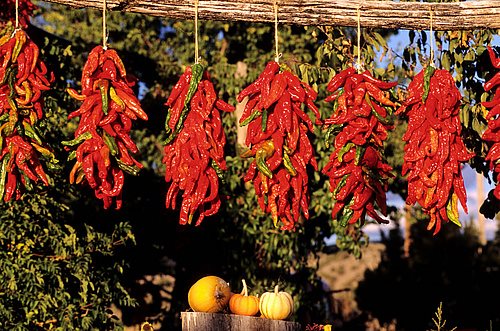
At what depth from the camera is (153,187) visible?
35.1 ft

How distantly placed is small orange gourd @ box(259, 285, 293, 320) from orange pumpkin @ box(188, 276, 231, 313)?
0.24m

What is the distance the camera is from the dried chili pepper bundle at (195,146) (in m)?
4.32

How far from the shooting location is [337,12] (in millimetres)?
4797

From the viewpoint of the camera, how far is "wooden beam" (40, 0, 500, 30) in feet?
15.4

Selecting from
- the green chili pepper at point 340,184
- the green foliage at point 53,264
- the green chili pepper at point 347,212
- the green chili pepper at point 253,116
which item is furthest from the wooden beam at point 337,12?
the green foliage at point 53,264

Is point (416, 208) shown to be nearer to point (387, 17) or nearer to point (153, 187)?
point (153, 187)

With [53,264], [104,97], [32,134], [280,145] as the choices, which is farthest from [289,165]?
[53,264]

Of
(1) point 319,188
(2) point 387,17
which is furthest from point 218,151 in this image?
(1) point 319,188

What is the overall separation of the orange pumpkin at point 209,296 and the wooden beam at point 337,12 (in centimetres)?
181

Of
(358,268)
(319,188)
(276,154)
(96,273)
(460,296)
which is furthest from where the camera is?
(358,268)

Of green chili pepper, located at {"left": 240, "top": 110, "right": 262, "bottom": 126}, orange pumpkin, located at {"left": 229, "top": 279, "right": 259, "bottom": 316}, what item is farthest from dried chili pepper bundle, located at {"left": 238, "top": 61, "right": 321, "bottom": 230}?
orange pumpkin, located at {"left": 229, "top": 279, "right": 259, "bottom": 316}

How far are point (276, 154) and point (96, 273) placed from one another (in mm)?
4528

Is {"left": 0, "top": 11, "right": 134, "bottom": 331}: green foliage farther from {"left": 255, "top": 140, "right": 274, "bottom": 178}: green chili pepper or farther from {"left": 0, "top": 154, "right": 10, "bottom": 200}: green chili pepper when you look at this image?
{"left": 255, "top": 140, "right": 274, "bottom": 178}: green chili pepper

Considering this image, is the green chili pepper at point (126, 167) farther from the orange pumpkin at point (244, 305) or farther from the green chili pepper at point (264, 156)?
the orange pumpkin at point (244, 305)
